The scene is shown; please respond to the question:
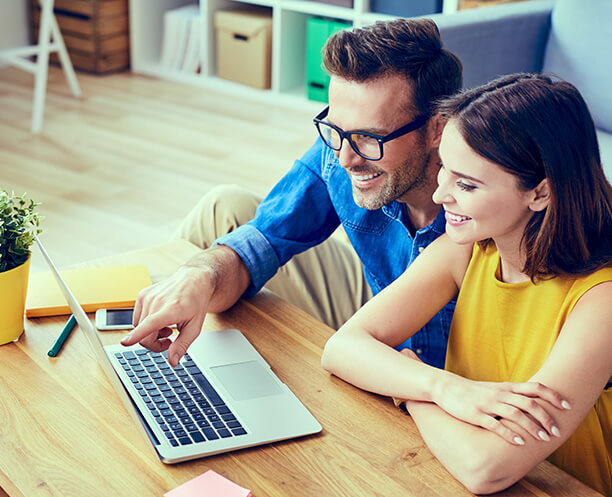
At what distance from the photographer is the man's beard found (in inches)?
48.9

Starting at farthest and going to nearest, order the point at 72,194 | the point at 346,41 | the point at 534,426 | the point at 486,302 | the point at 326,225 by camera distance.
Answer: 1. the point at 72,194
2. the point at 326,225
3. the point at 346,41
4. the point at 486,302
5. the point at 534,426

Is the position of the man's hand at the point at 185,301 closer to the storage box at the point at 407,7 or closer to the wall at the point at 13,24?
the storage box at the point at 407,7

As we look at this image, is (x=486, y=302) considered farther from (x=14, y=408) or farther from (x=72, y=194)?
(x=72, y=194)

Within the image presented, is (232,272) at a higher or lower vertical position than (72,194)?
higher

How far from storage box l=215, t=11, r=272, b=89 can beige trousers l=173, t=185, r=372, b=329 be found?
2.49m

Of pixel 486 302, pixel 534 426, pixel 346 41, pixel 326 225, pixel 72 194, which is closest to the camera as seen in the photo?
pixel 534 426

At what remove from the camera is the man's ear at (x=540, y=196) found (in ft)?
3.19

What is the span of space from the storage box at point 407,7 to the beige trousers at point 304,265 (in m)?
1.98

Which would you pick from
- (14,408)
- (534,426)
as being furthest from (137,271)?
(534,426)

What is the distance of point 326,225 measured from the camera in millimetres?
1483

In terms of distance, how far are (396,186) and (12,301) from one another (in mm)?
608

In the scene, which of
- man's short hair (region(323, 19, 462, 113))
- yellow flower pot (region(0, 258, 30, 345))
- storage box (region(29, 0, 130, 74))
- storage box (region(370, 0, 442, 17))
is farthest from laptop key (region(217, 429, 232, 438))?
storage box (region(29, 0, 130, 74))

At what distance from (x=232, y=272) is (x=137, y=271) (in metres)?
0.17

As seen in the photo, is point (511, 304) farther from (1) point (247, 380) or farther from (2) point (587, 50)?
(2) point (587, 50)
